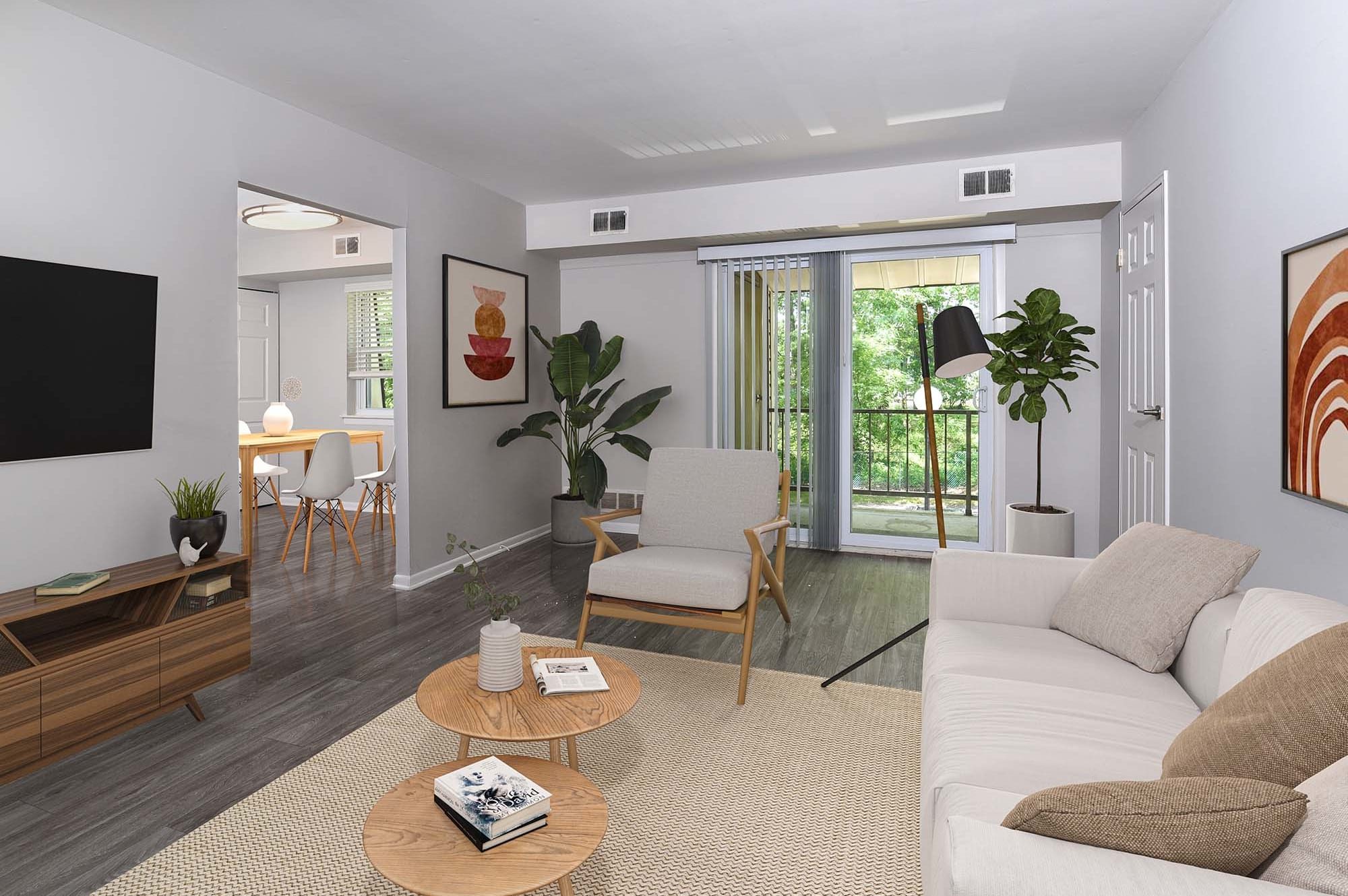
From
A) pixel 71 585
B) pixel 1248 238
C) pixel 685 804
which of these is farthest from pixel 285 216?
pixel 1248 238

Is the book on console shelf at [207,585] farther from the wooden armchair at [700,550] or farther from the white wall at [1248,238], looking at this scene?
the white wall at [1248,238]

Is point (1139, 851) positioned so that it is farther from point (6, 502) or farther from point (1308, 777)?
point (6, 502)

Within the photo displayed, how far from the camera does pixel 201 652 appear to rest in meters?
2.70

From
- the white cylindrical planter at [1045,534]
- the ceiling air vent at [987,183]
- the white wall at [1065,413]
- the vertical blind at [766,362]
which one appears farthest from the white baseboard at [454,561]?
the ceiling air vent at [987,183]

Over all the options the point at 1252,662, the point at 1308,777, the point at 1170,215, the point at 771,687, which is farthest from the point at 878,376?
the point at 1308,777

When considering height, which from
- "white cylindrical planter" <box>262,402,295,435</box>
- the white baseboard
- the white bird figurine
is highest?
"white cylindrical planter" <box>262,402,295,435</box>

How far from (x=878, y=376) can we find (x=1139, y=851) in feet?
16.4

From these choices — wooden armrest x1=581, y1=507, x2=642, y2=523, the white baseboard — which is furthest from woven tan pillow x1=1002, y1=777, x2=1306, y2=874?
the white baseboard

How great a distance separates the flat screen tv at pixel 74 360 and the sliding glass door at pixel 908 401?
4.09 meters

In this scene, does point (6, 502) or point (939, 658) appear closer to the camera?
point (939, 658)

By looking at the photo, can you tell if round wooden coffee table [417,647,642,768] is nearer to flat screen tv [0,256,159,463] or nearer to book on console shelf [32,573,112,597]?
book on console shelf [32,573,112,597]

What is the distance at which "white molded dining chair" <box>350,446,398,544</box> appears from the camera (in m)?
5.14

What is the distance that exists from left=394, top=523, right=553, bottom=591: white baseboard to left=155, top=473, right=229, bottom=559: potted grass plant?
1.38 m

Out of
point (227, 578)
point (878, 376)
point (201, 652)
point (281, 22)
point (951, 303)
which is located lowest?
point (201, 652)
